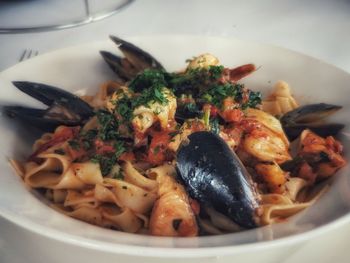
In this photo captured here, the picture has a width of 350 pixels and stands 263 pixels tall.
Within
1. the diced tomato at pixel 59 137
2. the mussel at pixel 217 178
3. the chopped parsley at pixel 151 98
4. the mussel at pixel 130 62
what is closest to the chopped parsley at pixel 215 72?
the chopped parsley at pixel 151 98

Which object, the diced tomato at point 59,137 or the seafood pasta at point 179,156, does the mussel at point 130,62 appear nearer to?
the seafood pasta at point 179,156

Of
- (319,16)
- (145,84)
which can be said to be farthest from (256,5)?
(145,84)

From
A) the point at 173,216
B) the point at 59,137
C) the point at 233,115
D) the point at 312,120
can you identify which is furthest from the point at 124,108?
the point at 312,120

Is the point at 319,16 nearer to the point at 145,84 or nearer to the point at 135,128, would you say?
the point at 145,84

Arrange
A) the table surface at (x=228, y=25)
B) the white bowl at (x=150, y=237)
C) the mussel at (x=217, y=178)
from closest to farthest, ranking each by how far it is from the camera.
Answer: the white bowl at (x=150, y=237) → the mussel at (x=217, y=178) → the table surface at (x=228, y=25)

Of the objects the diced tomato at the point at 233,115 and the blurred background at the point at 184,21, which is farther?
the blurred background at the point at 184,21

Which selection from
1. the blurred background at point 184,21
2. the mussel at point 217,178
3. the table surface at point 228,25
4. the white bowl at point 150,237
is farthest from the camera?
the blurred background at point 184,21
